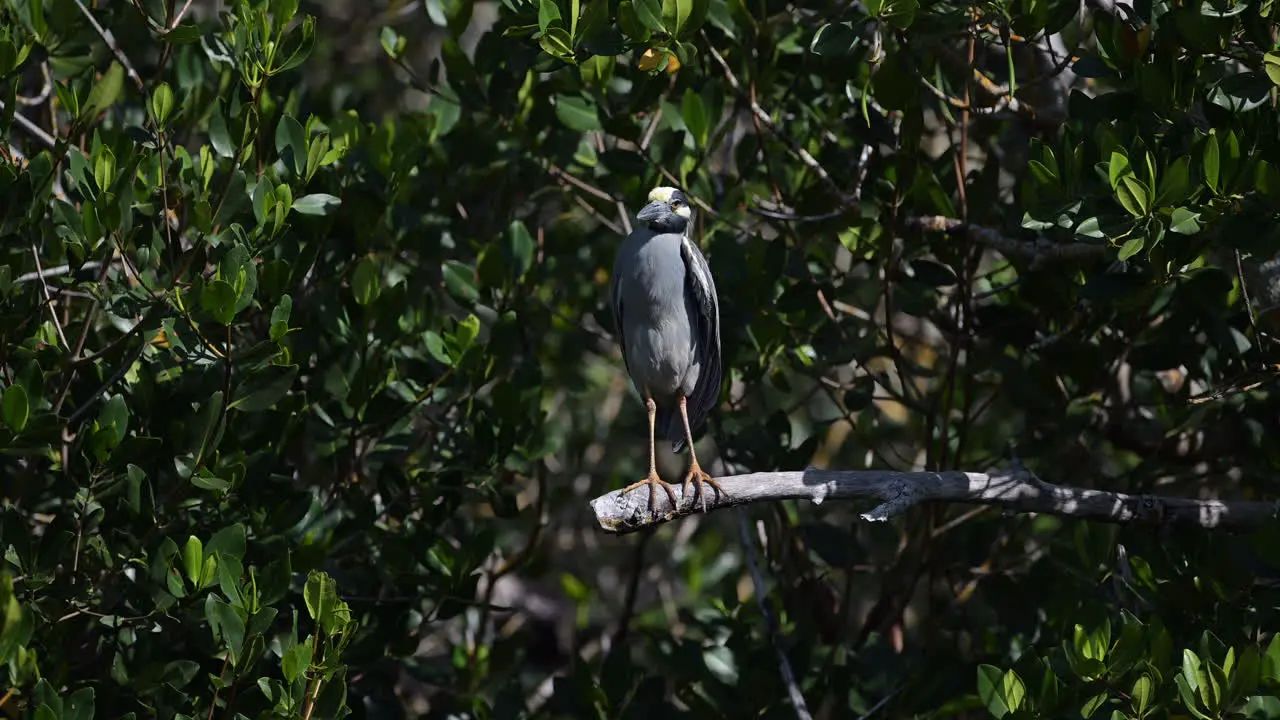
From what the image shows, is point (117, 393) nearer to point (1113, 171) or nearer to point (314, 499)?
point (314, 499)

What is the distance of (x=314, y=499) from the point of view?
3.83 metres

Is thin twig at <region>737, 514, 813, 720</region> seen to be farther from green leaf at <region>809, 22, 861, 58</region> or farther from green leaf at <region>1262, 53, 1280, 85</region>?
green leaf at <region>1262, 53, 1280, 85</region>

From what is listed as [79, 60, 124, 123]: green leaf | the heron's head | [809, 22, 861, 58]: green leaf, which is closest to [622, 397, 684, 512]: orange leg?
the heron's head

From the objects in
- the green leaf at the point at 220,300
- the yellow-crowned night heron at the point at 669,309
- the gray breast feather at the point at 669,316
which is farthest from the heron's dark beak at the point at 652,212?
the green leaf at the point at 220,300

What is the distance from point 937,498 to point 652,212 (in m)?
1.27

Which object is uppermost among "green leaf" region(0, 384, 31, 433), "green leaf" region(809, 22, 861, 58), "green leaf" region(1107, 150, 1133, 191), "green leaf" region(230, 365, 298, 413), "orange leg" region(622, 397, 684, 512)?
"green leaf" region(809, 22, 861, 58)

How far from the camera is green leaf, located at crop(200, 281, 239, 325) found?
3240 mm

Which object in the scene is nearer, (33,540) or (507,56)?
(33,540)

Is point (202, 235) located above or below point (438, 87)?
above

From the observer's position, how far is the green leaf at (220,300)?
3240mm

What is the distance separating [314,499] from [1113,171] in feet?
7.58

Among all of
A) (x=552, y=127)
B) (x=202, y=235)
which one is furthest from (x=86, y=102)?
(x=552, y=127)

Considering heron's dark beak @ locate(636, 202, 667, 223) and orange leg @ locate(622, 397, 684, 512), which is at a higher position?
heron's dark beak @ locate(636, 202, 667, 223)

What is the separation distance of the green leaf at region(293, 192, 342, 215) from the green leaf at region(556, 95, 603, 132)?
824mm
